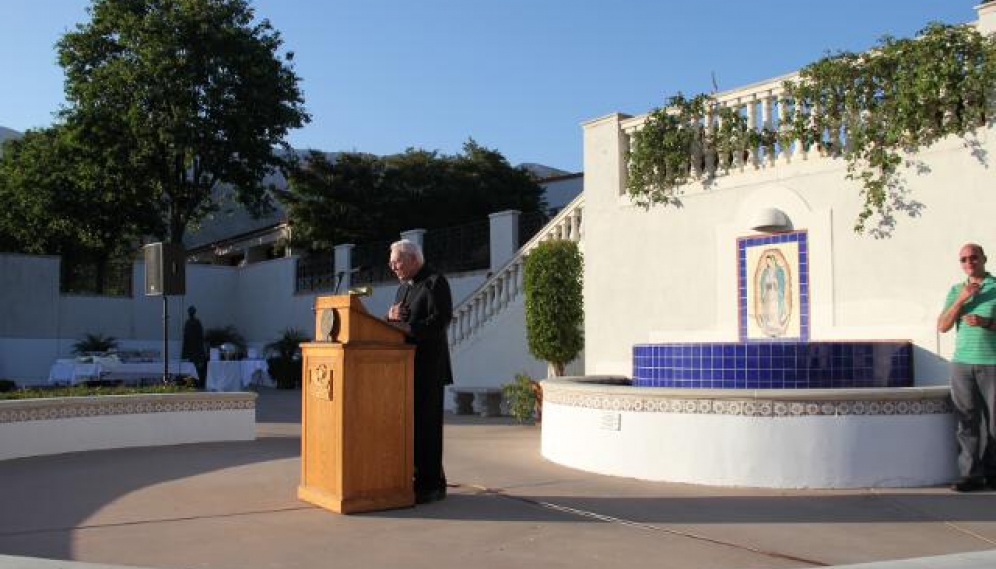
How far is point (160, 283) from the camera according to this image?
11.8 metres

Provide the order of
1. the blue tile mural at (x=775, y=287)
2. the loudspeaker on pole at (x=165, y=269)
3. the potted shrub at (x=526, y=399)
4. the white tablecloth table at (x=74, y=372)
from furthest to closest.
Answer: the white tablecloth table at (x=74, y=372) → the potted shrub at (x=526, y=399) → the loudspeaker on pole at (x=165, y=269) → the blue tile mural at (x=775, y=287)

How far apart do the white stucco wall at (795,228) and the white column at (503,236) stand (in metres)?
7.15

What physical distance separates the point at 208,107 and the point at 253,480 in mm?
21293

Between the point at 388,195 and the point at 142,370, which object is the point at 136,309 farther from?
the point at 142,370

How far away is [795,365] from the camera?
26.4ft

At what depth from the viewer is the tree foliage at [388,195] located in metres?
29.3

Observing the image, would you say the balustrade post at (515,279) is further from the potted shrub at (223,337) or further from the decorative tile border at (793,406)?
the potted shrub at (223,337)

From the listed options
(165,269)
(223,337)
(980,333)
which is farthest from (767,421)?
(223,337)

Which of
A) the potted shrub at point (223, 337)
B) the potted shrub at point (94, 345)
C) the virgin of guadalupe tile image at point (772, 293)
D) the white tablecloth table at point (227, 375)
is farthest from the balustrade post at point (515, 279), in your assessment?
the potted shrub at point (223, 337)

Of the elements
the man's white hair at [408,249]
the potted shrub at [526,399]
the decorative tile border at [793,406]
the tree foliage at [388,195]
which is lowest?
the potted shrub at [526,399]

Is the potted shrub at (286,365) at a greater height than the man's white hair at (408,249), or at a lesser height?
lesser

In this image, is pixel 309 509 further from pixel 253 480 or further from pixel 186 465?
pixel 186 465

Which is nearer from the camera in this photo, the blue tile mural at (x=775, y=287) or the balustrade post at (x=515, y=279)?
the blue tile mural at (x=775, y=287)

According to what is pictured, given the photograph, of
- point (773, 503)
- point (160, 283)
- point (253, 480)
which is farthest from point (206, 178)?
point (773, 503)
